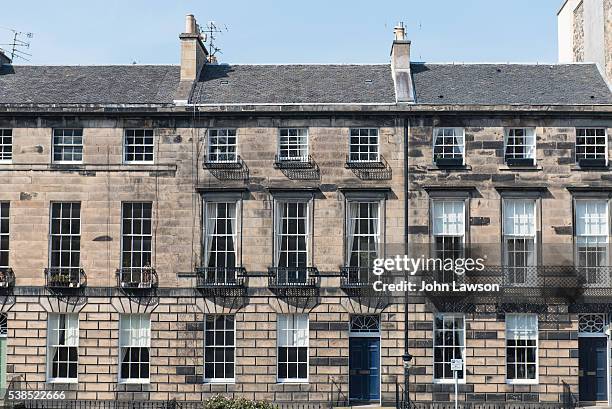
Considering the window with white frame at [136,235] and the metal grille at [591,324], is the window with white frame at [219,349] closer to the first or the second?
the window with white frame at [136,235]

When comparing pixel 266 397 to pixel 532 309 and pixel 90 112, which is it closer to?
pixel 532 309

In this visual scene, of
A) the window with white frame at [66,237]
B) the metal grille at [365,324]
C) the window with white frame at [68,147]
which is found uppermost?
the window with white frame at [68,147]

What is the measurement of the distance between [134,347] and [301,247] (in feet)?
21.9

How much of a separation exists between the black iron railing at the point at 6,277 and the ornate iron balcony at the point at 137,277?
3.66 m

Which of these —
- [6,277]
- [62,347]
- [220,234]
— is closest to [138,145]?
[220,234]

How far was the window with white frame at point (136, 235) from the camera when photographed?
30.0 meters

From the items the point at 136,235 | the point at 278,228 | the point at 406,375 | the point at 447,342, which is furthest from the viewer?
the point at 136,235

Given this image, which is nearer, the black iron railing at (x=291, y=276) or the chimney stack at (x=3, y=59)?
the black iron railing at (x=291, y=276)

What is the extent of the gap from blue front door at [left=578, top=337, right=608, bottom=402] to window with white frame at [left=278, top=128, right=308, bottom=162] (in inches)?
449

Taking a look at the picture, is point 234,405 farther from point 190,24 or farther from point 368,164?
point 190,24

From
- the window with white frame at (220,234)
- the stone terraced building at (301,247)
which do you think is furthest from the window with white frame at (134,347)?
the window with white frame at (220,234)

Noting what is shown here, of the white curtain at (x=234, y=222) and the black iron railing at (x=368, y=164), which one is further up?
the black iron railing at (x=368, y=164)

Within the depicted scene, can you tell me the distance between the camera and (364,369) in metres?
29.5

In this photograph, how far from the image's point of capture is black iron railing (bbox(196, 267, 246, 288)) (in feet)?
96.9
